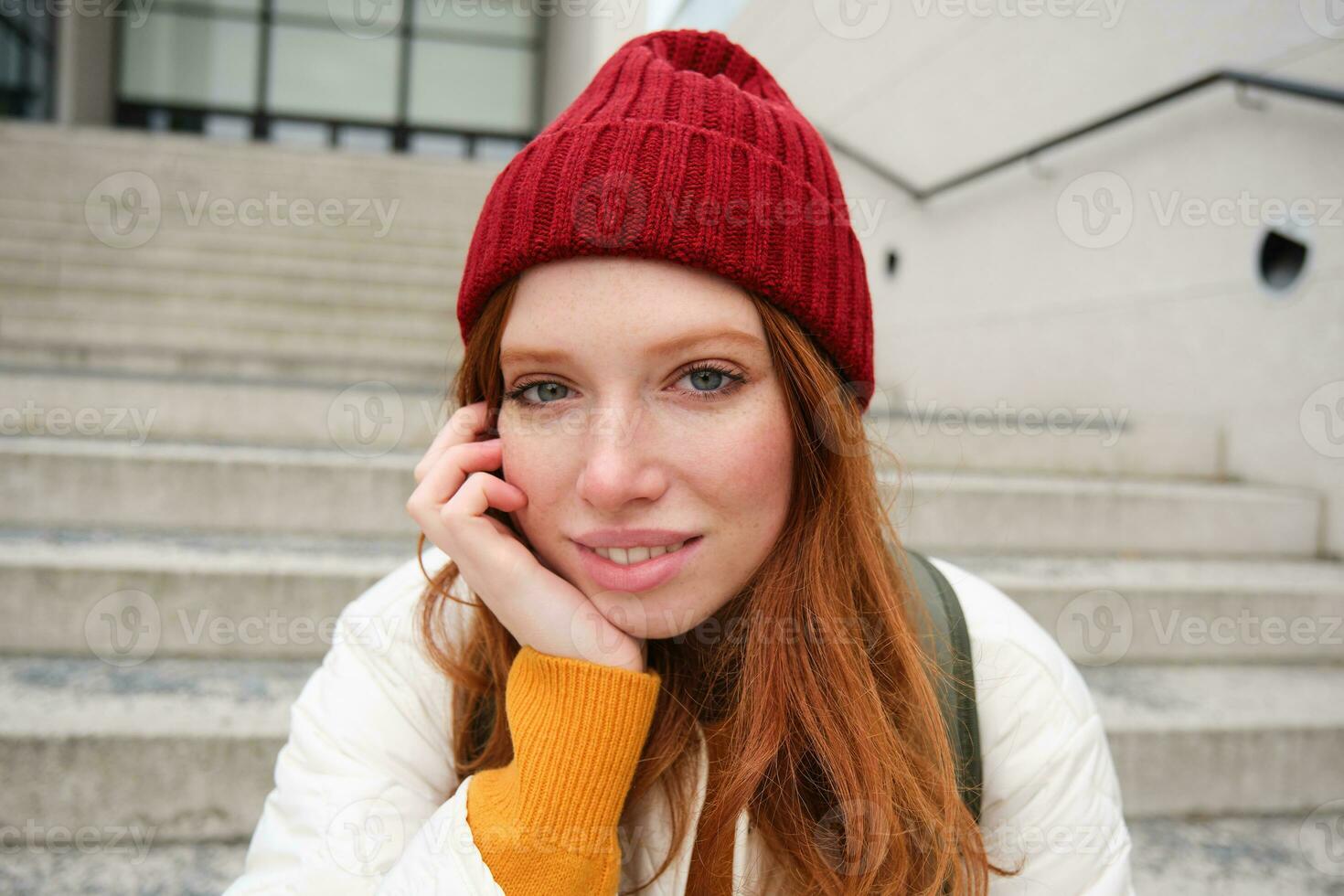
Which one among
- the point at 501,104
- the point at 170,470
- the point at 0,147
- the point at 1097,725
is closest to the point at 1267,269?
the point at 1097,725

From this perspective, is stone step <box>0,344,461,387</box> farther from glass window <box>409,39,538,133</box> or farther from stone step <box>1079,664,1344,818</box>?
glass window <box>409,39,538,133</box>

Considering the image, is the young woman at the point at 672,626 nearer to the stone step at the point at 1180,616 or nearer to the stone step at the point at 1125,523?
the stone step at the point at 1180,616

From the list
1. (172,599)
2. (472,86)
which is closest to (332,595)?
(172,599)

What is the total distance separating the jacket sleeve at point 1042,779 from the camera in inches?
42.7

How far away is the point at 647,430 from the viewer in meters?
1.01

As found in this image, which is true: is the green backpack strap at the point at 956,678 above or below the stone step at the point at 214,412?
below

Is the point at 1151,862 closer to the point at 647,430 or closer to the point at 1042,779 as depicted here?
the point at 1042,779

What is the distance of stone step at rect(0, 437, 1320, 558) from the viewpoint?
8.16ft

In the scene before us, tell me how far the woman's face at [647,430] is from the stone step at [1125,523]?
190cm

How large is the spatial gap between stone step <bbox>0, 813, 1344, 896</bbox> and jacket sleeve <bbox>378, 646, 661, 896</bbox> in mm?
922

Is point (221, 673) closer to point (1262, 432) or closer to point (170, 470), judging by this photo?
point (170, 470)

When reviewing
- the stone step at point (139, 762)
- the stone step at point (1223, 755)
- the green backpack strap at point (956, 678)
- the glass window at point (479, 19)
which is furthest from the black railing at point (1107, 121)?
the glass window at point (479, 19)

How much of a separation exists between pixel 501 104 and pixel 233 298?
9916 mm

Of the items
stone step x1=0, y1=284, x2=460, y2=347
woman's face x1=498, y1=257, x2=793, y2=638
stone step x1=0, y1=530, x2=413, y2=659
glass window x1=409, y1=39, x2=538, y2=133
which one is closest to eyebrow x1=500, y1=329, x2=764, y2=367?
woman's face x1=498, y1=257, x2=793, y2=638
